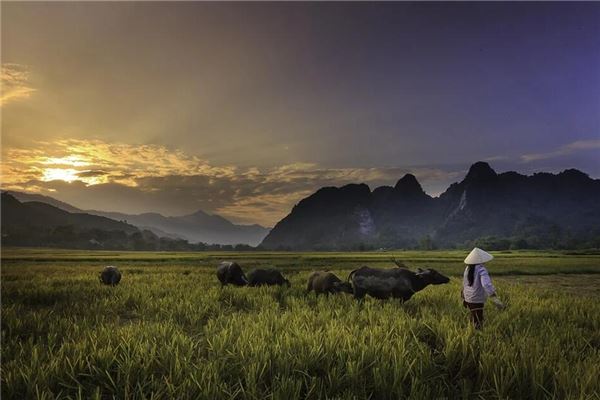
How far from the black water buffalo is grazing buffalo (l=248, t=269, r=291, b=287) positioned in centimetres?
560

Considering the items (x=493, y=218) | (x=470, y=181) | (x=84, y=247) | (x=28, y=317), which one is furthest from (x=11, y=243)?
(x=470, y=181)

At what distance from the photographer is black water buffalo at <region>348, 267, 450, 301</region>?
34.9 ft

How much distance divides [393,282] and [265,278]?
707cm

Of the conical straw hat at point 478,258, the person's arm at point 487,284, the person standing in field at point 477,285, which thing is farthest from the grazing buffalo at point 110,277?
the person's arm at point 487,284

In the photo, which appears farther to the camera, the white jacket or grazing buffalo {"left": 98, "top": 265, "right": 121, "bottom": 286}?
grazing buffalo {"left": 98, "top": 265, "right": 121, "bottom": 286}

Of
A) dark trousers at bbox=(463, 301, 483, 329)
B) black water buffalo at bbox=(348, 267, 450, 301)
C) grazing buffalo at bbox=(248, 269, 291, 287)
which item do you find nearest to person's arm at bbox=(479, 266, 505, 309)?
dark trousers at bbox=(463, 301, 483, 329)

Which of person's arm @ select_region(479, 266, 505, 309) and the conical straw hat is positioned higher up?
the conical straw hat

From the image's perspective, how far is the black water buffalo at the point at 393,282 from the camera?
1065 cm

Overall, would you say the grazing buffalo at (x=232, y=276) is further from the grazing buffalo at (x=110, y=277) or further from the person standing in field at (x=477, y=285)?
the person standing in field at (x=477, y=285)

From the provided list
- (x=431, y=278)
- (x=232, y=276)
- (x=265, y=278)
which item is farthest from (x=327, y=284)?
(x=232, y=276)

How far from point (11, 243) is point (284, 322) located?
485 ft

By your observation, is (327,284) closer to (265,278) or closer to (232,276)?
(265,278)

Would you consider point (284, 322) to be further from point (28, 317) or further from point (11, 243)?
point (11, 243)

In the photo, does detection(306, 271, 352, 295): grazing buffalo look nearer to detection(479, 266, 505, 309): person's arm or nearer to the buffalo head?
the buffalo head
